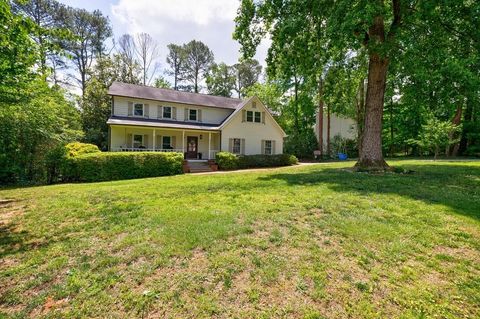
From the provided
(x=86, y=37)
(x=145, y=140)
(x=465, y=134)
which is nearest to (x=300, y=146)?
(x=145, y=140)

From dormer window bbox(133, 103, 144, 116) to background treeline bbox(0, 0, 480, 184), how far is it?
4332 millimetres

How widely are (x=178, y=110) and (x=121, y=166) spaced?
30.8ft

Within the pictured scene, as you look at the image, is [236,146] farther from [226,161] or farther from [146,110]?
[146,110]

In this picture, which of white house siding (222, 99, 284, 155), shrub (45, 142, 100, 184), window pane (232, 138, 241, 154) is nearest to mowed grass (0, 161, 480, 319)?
shrub (45, 142, 100, 184)

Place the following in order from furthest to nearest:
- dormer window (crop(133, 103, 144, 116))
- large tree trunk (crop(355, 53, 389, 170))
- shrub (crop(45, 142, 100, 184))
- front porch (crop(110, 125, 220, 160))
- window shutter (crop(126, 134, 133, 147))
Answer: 1. dormer window (crop(133, 103, 144, 116))
2. window shutter (crop(126, 134, 133, 147))
3. front porch (crop(110, 125, 220, 160))
4. shrub (crop(45, 142, 100, 184))
5. large tree trunk (crop(355, 53, 389, 170))

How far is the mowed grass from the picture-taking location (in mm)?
2791

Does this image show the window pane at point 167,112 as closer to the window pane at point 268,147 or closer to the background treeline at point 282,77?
the background treeline at point 282,77

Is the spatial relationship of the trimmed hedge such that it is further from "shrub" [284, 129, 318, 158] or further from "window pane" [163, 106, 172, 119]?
"shrub" [284, 129, 318, 158]

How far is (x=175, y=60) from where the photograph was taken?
40.6 m

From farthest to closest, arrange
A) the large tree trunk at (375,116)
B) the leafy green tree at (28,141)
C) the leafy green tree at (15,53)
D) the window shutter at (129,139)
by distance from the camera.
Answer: the window shutter at (129,139) < the leafy green tree at (28,141) < the large tree trunk at (375,116) < the leafy green tree at (15,53)

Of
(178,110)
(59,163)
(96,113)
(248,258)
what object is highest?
(96,113)

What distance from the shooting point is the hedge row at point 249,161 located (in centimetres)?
1773

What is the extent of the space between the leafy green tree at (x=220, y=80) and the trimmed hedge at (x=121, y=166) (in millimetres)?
27486

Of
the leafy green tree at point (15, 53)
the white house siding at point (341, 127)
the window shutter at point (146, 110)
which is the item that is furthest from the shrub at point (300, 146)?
the leafy green tree at point (15, 53)
